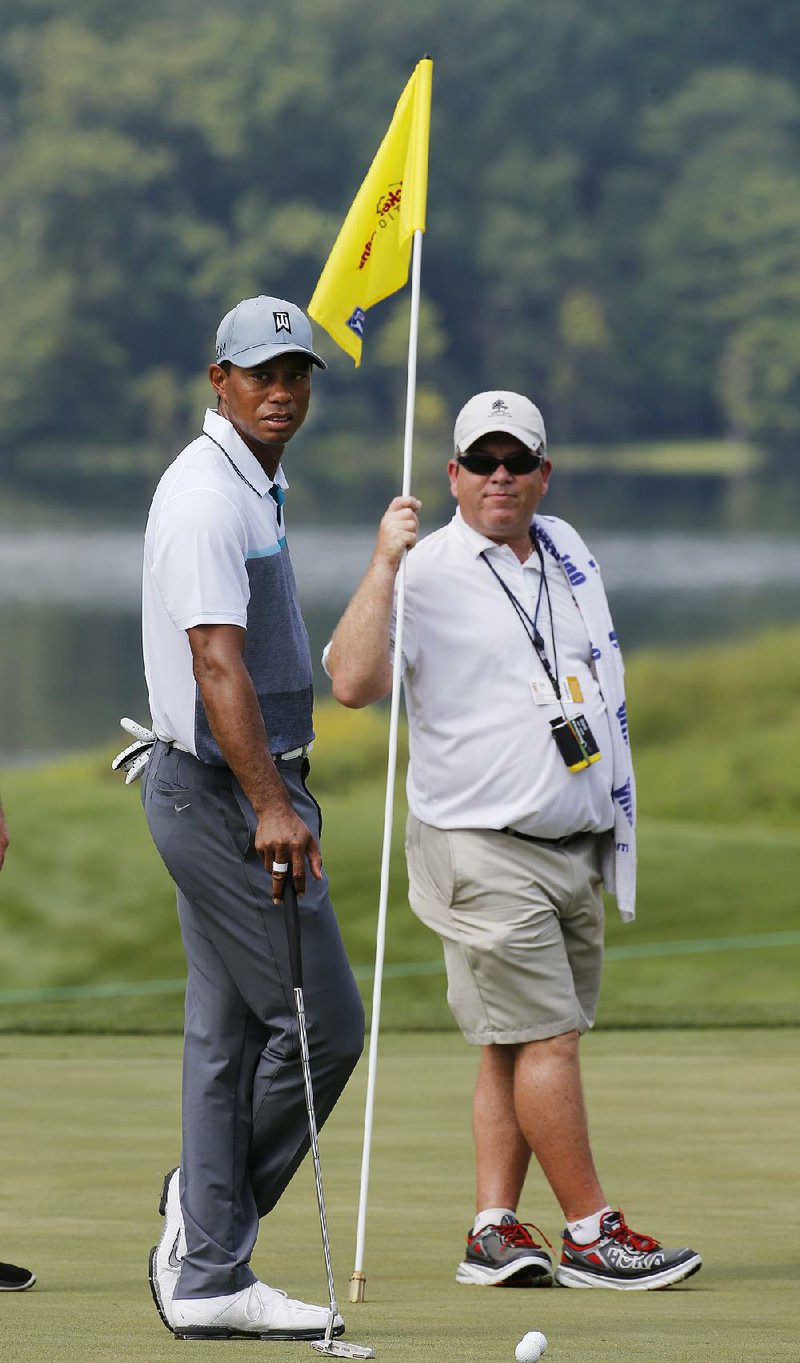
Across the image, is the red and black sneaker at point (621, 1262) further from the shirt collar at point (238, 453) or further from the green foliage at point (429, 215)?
the green foliage at point (429, 215)

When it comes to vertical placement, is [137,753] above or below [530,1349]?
above

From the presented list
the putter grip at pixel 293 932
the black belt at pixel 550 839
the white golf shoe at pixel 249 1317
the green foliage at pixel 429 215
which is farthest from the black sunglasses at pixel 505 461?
the green foliage at pixel 429 215

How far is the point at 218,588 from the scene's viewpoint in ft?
11.0

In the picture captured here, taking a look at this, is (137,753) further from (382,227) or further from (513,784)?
(382,227)

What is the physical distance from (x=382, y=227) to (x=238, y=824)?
1.52 meters

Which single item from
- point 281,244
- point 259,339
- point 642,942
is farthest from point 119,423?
point 259,339

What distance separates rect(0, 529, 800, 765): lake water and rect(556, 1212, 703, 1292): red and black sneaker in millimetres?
22384

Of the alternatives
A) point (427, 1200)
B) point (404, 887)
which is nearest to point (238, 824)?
point (427, 1200)

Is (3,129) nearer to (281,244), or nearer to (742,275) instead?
(281,244)

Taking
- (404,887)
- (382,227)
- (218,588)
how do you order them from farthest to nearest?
(404,887) → (382,227) → (218,588)

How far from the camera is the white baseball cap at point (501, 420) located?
168 inches

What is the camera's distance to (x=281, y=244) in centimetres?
3133

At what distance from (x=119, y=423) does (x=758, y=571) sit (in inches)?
352

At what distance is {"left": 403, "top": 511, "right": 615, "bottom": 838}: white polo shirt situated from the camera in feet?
13.7
